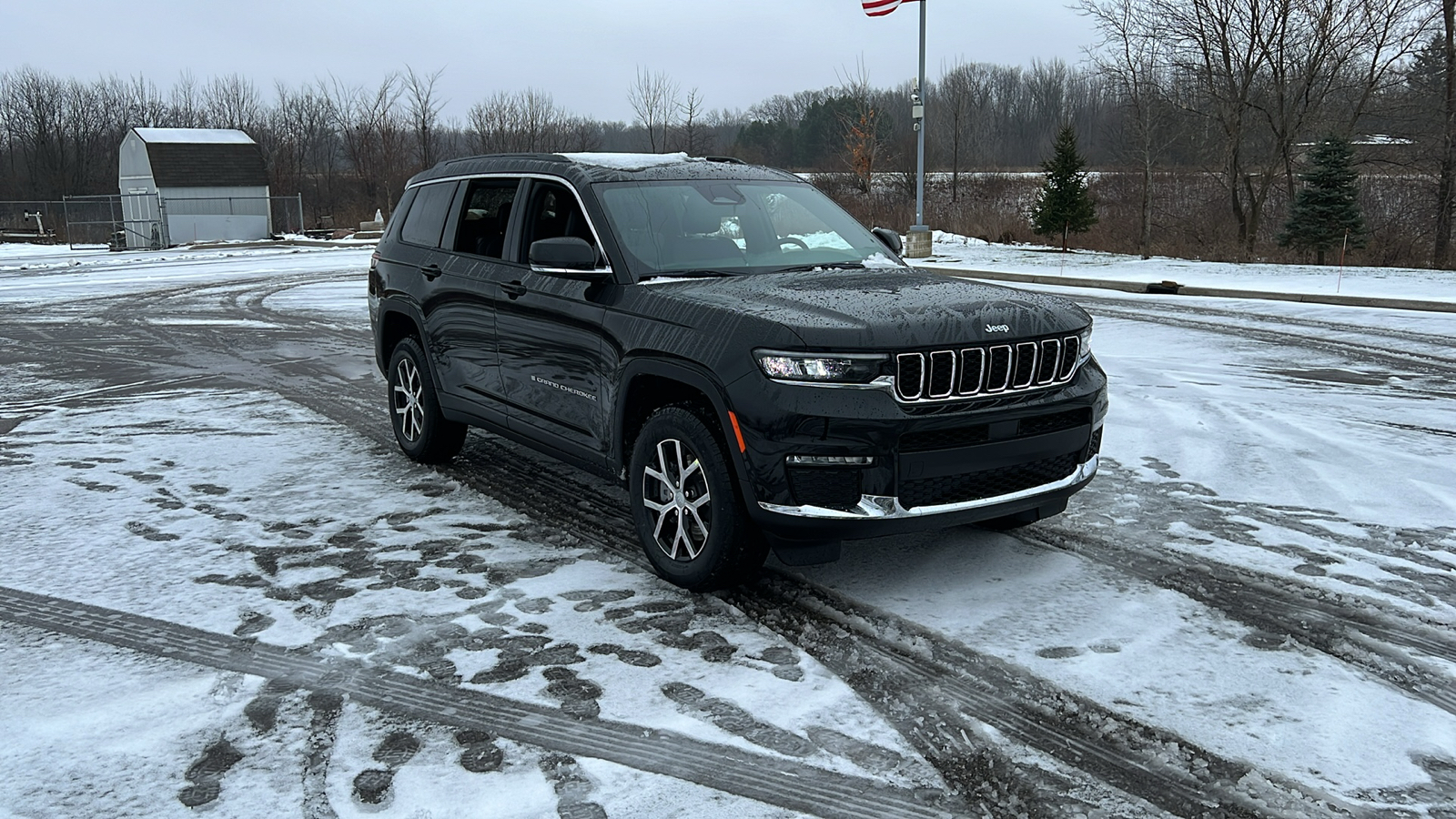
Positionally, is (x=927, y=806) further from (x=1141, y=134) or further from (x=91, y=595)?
(x=1141, y=134)

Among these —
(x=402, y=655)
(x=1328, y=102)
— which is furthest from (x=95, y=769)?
(x=1328, y=102)

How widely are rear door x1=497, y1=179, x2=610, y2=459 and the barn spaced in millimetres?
46913

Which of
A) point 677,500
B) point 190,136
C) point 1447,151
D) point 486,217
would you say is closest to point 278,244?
point 190,136

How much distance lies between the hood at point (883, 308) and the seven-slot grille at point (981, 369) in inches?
1.9

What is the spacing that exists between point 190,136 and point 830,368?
54.0m

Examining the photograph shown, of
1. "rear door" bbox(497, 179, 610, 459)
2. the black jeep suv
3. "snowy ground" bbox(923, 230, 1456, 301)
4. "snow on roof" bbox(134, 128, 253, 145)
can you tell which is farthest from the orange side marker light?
"snow on roof" bbox(134, 128, 253, 145)

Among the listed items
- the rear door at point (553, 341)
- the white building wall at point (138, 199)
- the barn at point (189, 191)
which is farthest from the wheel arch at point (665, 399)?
the barn at point (189, 191)

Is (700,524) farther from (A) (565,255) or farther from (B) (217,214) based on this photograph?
(B) (217,214)

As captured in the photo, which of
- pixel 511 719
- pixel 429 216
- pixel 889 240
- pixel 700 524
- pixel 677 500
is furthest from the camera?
pixel 429 216

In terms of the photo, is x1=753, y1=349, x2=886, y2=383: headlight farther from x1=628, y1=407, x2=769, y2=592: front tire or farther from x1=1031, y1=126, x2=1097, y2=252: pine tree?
x1=1031, y1=126, x2=1097, y2=252: pine tree

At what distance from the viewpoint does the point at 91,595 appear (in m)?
4.77

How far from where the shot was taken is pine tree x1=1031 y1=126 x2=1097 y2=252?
28891 mm

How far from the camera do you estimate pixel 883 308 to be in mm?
4492

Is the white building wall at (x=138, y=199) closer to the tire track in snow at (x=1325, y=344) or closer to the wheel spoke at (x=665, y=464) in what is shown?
the tire track in snow at (x=1325, y=344)
